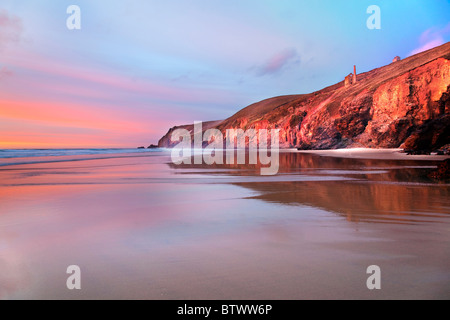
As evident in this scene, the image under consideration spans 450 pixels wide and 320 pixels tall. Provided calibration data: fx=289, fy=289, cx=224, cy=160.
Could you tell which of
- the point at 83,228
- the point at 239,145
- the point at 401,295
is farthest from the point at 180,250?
the point at 239,145

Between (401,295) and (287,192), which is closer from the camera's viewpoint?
(401,295)

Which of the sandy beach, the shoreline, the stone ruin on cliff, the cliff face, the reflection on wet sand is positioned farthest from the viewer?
the stone ruin on cliff

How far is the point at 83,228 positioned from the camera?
494 cm

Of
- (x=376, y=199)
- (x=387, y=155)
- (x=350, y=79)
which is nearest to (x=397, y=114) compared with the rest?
(x=387, y=155)

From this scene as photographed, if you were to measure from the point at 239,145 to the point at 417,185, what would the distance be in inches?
3912

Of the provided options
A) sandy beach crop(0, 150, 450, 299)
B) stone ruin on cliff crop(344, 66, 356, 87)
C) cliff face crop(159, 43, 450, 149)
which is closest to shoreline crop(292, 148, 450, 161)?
cliff face crop(159, 43, 450, 149)

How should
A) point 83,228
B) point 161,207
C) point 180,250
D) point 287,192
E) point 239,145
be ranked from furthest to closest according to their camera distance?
point 239,145 → point 287,192 → point 161,207 → point 83,228 → point 180,250

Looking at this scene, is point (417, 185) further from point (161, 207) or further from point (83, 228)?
point (83, 228)

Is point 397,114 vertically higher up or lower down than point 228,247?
higher up

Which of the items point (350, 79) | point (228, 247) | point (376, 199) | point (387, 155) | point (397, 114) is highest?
point (350, 79)

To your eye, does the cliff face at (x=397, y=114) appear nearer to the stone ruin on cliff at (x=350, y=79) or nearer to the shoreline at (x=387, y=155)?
Answer: the shoreline at (x=387, y=155)

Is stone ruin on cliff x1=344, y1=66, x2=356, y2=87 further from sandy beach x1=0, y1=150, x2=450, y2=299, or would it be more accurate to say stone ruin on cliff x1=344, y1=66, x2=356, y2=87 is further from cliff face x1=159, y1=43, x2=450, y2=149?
sandy beach x1=0, y1=150, x2=450, y2=299

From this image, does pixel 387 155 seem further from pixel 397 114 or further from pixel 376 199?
pixel 376 199

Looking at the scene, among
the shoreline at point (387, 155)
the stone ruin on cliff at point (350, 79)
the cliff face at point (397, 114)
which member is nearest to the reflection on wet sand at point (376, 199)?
the shoreline at point (387, 155)
